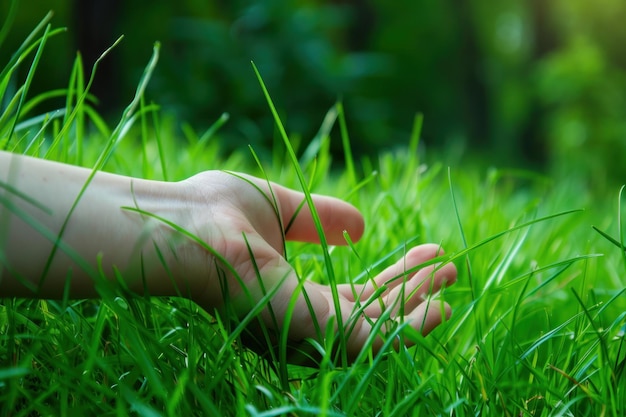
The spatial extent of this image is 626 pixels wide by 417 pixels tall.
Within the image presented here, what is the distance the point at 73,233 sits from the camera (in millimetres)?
644

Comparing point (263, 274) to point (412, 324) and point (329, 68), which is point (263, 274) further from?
point (329, 68)

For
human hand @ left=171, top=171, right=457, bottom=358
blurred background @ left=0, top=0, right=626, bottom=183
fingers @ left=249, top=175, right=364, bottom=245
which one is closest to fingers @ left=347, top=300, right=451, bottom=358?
human hand @ left=171, top=171, right=457, bottom=358

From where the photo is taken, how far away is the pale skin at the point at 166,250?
2.05 feet

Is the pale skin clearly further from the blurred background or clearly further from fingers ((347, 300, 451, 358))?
the blurred background

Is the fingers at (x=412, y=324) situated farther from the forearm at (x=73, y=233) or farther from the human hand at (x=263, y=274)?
the forearm at (x=73, y=233)

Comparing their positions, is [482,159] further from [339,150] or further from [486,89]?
[339,150]

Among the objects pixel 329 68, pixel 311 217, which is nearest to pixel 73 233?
pixel 311 217

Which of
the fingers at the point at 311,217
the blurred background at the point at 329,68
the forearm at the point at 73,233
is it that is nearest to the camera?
the forearm at the point at 73,233

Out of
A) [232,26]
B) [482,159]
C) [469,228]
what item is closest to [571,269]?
[469,228]

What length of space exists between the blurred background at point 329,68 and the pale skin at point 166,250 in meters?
1.93

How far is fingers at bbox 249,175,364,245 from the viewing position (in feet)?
2.84

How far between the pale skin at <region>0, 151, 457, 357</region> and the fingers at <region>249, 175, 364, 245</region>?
0.25ft

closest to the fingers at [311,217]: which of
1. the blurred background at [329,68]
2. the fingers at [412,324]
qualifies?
the fingers at [412,324]

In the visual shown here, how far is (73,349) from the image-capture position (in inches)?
25.5
